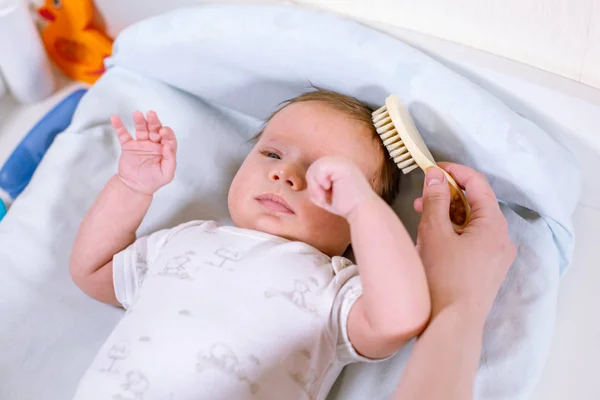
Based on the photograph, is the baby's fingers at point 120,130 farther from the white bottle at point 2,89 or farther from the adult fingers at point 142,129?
the white bottle at point 2,89

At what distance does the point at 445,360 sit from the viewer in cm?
69

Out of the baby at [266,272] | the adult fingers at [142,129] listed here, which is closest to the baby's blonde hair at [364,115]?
the baby at [266,272]

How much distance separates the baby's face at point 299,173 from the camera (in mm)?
855

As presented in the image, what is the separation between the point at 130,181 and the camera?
933 millimetres

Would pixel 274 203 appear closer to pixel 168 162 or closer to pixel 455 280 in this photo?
pixel 168 162

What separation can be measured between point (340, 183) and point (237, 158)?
1.48ft

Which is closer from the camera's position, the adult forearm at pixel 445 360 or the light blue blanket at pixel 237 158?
the adult forearm at pixel 445 360

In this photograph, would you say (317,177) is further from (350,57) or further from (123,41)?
(123,41)

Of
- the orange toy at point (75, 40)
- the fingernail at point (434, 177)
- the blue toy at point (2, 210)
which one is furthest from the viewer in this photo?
the orange toy at point (75, 40)

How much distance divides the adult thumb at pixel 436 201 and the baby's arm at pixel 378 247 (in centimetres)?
9

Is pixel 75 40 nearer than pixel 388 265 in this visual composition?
No

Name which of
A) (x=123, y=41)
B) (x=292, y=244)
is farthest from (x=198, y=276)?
(x=123, y=41)

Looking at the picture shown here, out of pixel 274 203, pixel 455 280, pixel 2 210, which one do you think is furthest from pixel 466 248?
pixel 2 210

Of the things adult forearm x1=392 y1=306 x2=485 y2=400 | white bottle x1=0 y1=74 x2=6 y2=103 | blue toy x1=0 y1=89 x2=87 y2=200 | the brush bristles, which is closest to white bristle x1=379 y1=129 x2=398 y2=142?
the brush bristles
